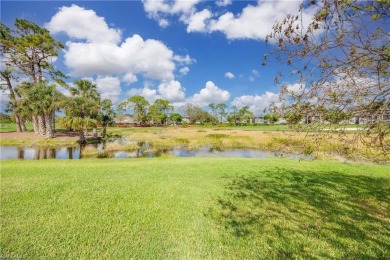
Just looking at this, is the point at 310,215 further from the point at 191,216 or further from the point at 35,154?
the point at 35,154

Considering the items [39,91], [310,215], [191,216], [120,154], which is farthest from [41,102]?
[310,215]

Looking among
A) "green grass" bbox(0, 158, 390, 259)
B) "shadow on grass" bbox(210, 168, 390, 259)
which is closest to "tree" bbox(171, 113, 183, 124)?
"green grass" bbox(0, 158, 390, 259)

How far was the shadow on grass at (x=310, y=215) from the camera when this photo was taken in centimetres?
445

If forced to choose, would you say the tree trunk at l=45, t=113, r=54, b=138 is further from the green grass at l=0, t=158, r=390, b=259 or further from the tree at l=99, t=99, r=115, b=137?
the green grass at l=0, t=158, r=390, b=259

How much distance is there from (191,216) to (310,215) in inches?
116

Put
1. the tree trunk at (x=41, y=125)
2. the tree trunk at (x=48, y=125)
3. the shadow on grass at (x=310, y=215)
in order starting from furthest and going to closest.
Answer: the tree trunk at (x=41, y=125)
the tree trunk at (x=48, y=125)
the shadow on grass at (x=310, y=215)

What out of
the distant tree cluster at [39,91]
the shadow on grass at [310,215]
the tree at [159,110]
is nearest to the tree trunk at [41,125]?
the distant tree cluster at [39,91]

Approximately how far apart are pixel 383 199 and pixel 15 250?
9.34 m

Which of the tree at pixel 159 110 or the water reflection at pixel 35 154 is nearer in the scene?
the water reflection at pixel 35 154

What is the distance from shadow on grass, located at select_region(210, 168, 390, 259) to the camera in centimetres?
445

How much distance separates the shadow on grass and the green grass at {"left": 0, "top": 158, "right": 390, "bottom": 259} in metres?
0.02

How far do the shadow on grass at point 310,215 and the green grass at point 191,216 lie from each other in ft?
0.08

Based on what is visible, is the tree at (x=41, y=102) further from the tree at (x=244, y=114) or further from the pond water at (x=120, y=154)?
the tree at (x=244, y=114)

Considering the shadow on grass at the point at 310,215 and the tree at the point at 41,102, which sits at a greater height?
the tree at the point at 41,102
